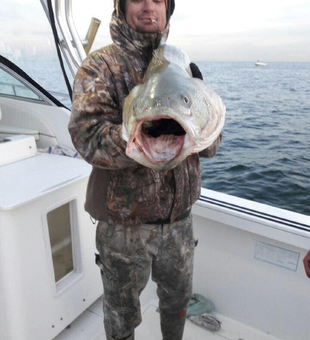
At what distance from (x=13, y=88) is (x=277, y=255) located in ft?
10.7

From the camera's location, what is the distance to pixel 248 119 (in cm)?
1688

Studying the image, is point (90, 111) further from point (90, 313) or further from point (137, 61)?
point (90, 313)

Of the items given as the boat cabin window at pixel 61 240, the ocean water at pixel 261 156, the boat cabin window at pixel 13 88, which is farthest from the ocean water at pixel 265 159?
the boat cabin window at pixel 61 240

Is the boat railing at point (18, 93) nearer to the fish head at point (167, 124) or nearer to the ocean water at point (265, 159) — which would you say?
the ocean water at point (265, 159)

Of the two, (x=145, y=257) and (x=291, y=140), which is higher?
(x=145, y=257)

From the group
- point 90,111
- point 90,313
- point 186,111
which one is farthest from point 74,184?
point 186,111

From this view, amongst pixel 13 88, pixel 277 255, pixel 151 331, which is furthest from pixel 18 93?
pixel 277 255

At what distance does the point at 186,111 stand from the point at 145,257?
1176 millimetres

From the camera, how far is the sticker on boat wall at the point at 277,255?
2.51 metres

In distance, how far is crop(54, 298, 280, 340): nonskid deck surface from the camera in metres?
2.61

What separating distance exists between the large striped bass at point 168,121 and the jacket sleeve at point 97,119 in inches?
9.0

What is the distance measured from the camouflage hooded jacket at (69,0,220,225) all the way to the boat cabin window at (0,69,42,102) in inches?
86.2

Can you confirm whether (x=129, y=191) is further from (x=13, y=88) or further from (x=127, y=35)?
(x=13, y=88)

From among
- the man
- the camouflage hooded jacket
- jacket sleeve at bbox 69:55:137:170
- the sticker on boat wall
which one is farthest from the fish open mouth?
the sticker on boat wall
